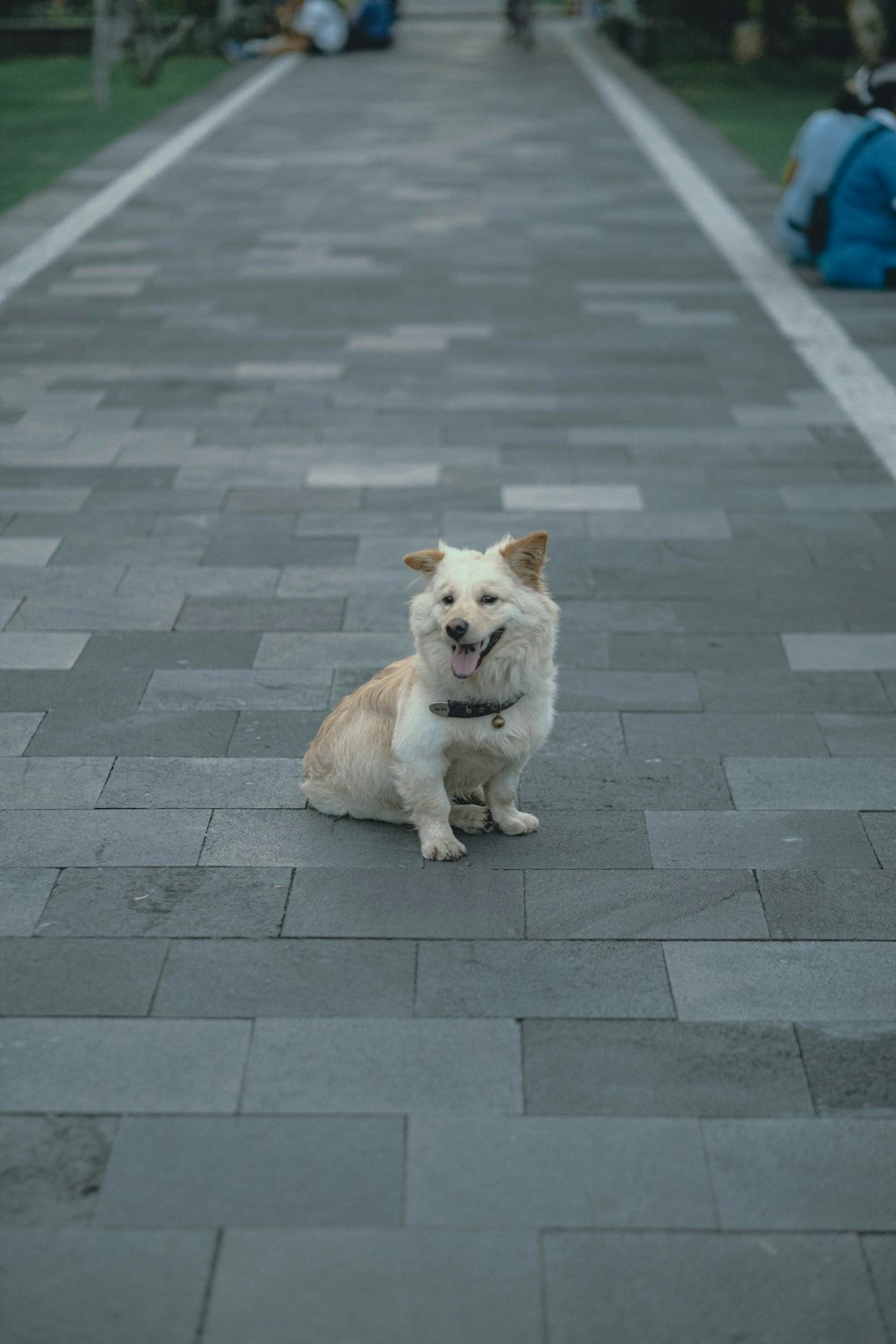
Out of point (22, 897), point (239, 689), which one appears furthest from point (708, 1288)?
point (239, 689)

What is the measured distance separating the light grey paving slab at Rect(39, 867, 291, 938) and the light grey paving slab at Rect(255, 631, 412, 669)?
1701 millimetres

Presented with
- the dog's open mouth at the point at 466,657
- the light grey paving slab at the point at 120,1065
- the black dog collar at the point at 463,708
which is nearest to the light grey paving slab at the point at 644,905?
the black dog collar at the point at 463,708

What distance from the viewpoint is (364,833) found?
524cm

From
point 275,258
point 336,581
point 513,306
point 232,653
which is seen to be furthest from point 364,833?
point 275,258

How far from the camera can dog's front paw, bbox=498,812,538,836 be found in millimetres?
5195

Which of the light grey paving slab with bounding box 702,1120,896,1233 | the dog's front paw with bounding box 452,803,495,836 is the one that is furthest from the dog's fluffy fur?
the light grey paving slab with bounding box 702,1120,896,1233

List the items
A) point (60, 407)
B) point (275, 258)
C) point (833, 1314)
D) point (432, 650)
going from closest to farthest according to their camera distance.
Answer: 1. point (833, 1314)
2. point (432, 650)
3. point (60, 407)
4. point (275, 258)

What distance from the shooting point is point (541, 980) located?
4387 millimetres

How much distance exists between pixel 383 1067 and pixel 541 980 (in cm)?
62

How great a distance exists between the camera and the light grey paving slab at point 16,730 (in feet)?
19.0

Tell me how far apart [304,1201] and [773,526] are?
5.43 meters

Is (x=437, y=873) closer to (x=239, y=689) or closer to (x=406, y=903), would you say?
(x=406, y=903)

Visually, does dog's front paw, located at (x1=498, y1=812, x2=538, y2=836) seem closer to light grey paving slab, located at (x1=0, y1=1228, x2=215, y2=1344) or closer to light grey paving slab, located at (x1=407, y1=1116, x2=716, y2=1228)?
light grey paving slab, located at (x1=407, y1=1116, x2=716, y2=1228)

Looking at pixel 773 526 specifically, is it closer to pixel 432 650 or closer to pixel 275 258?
pixel 432 650
